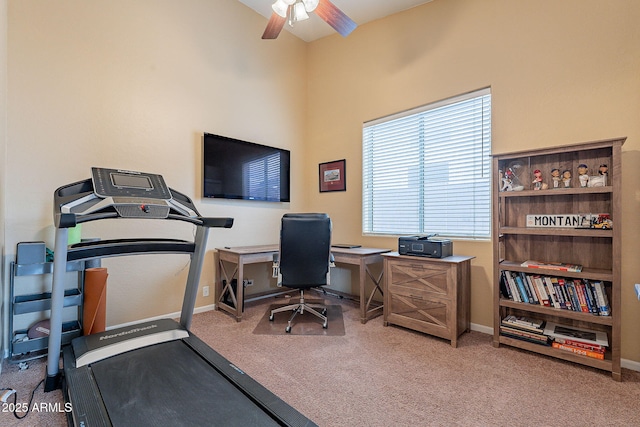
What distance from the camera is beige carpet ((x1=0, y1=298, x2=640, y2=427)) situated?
5.57 ft

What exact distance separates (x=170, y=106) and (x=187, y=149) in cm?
47

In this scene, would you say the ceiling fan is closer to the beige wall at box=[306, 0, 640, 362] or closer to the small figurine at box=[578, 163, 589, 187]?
the beige wall at box=[306, 0, 640, 362]

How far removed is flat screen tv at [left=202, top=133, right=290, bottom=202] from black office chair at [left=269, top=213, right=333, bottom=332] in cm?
106

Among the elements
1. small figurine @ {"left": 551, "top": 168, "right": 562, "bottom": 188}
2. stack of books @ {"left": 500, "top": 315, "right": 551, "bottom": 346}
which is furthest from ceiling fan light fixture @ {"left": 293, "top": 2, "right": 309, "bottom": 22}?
stack of books @ {"left": 500, "top": 315, "right": 551, "bottom": 346}

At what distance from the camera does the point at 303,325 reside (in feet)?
10.2

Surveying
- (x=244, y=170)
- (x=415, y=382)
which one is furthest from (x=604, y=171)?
(x=244, y=170)

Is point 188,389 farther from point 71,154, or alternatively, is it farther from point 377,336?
point 71,154

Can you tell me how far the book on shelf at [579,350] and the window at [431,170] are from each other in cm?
103

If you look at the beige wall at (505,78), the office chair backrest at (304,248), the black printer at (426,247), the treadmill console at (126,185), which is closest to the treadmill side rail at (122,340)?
the treadmill console at (126,185)

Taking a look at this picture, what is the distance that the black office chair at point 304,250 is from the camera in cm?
301

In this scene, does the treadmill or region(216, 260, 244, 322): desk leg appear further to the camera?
region(216, 260, 244, 322): desk leg

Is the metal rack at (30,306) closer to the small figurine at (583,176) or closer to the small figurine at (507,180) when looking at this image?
the small figurine at (507,180)

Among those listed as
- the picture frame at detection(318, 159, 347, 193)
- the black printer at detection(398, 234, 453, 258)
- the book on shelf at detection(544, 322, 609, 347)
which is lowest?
the book on shelf at detection(544, 322, 609, 347)

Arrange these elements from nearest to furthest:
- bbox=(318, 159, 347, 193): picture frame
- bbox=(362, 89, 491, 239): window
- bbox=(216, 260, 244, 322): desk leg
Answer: bbox=(362, 89, 491, 239): window < bbox=(216, 260, 244, 322): desk leg < bbox=(318, 159, 347, 193): picture frame
